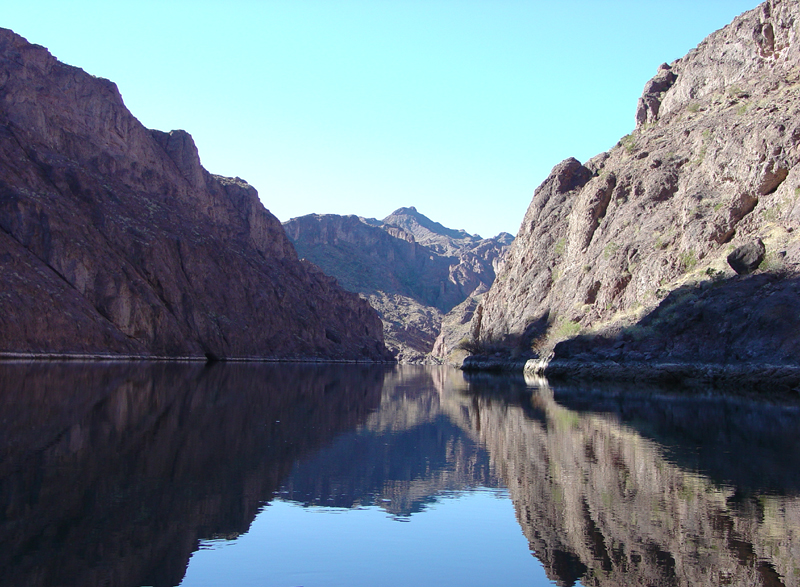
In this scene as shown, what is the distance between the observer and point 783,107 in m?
65.6

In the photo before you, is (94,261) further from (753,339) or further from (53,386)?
(753,339)

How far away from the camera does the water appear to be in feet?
29.3

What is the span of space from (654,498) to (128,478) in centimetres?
989

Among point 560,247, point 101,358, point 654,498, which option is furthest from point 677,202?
Answer: point 654,498

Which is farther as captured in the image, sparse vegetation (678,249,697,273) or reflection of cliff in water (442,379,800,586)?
sparse vegetation (678,249,697,273)

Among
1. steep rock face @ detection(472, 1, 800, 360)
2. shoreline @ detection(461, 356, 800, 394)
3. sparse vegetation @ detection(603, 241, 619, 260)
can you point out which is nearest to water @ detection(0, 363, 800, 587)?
shoreline @ detection(461, 356, 800, 394)

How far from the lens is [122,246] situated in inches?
→ 3939

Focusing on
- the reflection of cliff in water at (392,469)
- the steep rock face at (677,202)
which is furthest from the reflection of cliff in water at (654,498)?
the steep rock face at (677,202)

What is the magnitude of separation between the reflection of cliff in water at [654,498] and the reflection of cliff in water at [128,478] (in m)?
5.10

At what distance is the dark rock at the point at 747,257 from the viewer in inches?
2132

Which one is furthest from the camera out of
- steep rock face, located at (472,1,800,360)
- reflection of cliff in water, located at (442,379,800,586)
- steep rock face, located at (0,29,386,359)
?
steep rock face, located at (0,29,386,359)

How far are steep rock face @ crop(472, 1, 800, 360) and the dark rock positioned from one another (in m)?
0.56

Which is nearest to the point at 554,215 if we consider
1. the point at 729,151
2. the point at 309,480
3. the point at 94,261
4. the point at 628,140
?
the point at 628,140

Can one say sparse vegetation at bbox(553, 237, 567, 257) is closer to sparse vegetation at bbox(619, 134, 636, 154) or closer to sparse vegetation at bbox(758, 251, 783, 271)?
sparse vegetation at bbox(619, 134, 636, 154)
